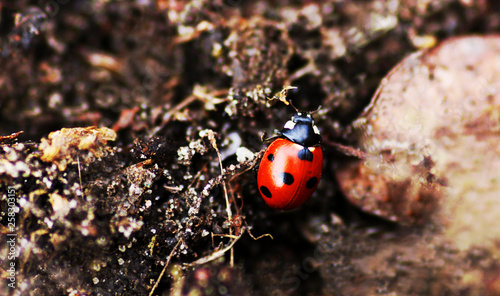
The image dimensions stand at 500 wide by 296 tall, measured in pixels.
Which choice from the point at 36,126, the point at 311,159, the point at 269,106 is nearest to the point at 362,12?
the point at 269,106

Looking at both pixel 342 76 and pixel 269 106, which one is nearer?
pixel 269 106

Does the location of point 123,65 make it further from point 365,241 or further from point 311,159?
point 365,241

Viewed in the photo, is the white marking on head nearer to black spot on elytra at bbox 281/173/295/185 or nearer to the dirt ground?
the dirt ground

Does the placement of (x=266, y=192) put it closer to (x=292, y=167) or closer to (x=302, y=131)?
(x=292, y=167)

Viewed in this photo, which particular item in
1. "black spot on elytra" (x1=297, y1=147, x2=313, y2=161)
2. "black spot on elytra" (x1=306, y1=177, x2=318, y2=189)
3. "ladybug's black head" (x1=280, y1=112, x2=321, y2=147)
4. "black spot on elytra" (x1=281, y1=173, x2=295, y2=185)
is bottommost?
"black spot on elytra" (x1=306, y1=177, x2=318, y2=189)

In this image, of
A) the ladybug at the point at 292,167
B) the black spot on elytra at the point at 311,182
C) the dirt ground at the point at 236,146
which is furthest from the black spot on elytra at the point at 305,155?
the dirt ground at the point at 236,146

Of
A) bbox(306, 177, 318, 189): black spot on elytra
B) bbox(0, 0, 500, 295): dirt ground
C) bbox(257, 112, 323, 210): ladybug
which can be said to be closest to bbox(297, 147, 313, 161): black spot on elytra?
bbox(257, 112, 323, 210): ladybug
